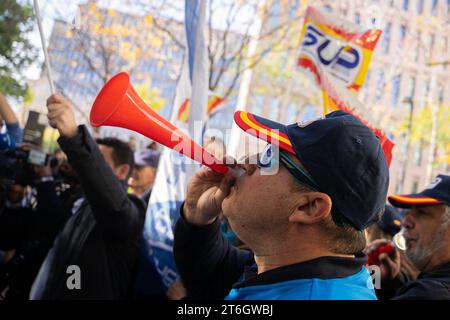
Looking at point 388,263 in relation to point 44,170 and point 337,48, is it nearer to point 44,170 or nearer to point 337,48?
point 337,48

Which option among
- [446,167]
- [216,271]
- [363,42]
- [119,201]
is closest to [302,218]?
[216,271]

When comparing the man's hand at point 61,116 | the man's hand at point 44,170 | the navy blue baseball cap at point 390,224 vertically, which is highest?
the man's hand at point 61,116

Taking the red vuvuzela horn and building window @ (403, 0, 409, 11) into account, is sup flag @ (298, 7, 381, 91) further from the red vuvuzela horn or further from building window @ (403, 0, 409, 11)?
building window @ (403, 0, 409, 11)

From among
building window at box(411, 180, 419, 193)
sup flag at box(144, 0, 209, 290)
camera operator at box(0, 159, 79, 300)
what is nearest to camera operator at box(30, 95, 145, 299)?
sup flag at box(144, 0, 209, 290)

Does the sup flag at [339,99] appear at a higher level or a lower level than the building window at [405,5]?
lower

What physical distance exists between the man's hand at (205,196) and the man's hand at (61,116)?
690 mm

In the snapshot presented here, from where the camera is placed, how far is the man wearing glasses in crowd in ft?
3.93

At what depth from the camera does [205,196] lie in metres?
1.76

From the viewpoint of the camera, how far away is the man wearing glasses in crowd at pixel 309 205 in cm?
120

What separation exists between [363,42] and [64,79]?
12769mm

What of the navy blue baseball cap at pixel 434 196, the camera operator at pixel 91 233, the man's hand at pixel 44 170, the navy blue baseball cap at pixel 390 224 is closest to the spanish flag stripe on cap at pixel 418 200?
the navy blue baseball cap at pixel 434 196

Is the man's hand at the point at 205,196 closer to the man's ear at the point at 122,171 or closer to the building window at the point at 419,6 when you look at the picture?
the man's ear at the point at 122,171

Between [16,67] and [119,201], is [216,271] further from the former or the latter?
[16,67]

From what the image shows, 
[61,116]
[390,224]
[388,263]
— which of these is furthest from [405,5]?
[61,116]
